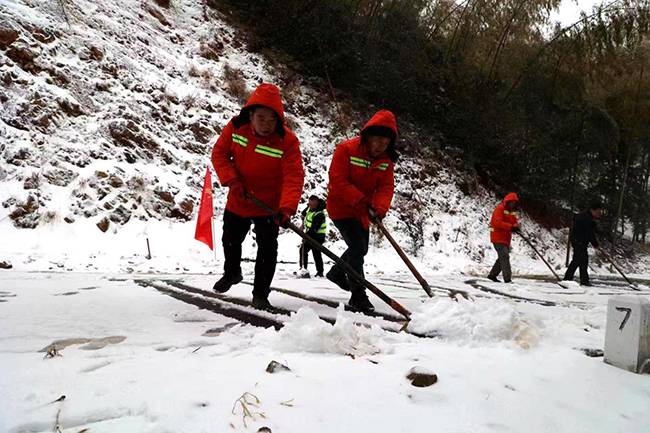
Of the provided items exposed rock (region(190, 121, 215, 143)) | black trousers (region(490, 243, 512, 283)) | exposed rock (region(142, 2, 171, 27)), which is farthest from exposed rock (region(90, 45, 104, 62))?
black trousers (region(490, 243, 512, 283))

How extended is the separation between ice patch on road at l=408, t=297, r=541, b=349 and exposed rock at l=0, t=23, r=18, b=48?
9.56 metres

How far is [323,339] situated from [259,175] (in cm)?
155

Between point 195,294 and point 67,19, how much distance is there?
8783 mm

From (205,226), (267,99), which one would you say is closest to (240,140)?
(267,99)

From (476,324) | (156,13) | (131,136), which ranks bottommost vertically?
(476,324)

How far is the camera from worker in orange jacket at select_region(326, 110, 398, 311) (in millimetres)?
3258

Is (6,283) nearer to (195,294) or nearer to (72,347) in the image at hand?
(195,294)

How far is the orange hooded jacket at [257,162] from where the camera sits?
9.58 ft

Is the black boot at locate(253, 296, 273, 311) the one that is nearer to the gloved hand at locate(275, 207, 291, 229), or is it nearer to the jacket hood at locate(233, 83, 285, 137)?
the gloved hand at locate(275, 207, 291, 229)

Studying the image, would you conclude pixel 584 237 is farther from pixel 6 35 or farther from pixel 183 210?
pixel 6 35

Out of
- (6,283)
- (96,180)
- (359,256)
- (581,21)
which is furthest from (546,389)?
(581,21)

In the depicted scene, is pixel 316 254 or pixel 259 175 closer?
pixel 259 175

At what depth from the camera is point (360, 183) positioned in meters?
3.44

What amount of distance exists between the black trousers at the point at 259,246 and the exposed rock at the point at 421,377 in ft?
5.37
